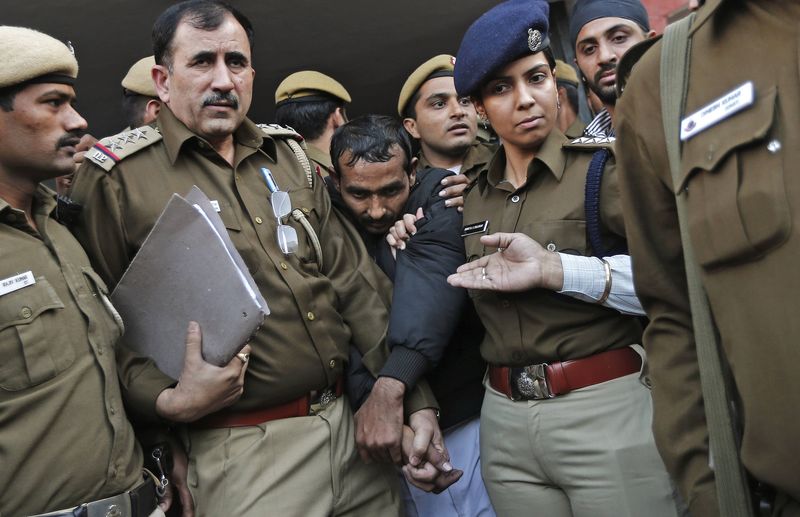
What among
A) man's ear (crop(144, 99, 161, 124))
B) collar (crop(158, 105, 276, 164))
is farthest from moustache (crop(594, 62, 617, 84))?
man's ear (crop(144, 99, 161, 124))

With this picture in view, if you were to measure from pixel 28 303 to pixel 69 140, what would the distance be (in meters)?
0.51

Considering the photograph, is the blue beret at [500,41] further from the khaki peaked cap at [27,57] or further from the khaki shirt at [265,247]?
the khaki peaked cap at [27,57]

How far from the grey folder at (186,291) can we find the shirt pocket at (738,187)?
109 centimetres

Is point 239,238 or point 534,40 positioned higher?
point 534,40

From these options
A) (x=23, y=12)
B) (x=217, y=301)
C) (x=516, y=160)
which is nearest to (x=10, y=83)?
(x=217, y=301)

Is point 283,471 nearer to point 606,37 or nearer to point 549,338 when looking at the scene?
point 549,338

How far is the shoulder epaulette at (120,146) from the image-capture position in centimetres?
222

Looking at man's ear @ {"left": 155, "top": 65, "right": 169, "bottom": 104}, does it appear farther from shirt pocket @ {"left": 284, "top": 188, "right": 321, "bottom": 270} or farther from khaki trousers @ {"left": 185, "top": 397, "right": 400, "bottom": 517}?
khaki trousers @ {"left": 185, "top": 397, "right": 400, "bottom": 517}

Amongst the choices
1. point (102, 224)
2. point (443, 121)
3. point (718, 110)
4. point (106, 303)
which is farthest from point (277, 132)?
point (718, 110)

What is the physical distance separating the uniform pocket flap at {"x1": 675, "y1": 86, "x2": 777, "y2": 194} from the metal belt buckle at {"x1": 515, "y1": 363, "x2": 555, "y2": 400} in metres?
0.98

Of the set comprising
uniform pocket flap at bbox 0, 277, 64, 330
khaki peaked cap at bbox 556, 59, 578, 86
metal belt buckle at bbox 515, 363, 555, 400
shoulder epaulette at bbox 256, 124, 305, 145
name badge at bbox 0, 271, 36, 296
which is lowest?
metal belt buckle at bbox 515, 363, 555, 400

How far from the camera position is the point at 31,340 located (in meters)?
1.76

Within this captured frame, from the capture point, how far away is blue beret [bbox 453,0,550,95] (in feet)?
7.54

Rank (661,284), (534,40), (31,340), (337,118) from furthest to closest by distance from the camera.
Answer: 1. (337,118)
2. (534,40)
3. (31,340)
4. (661,284)
